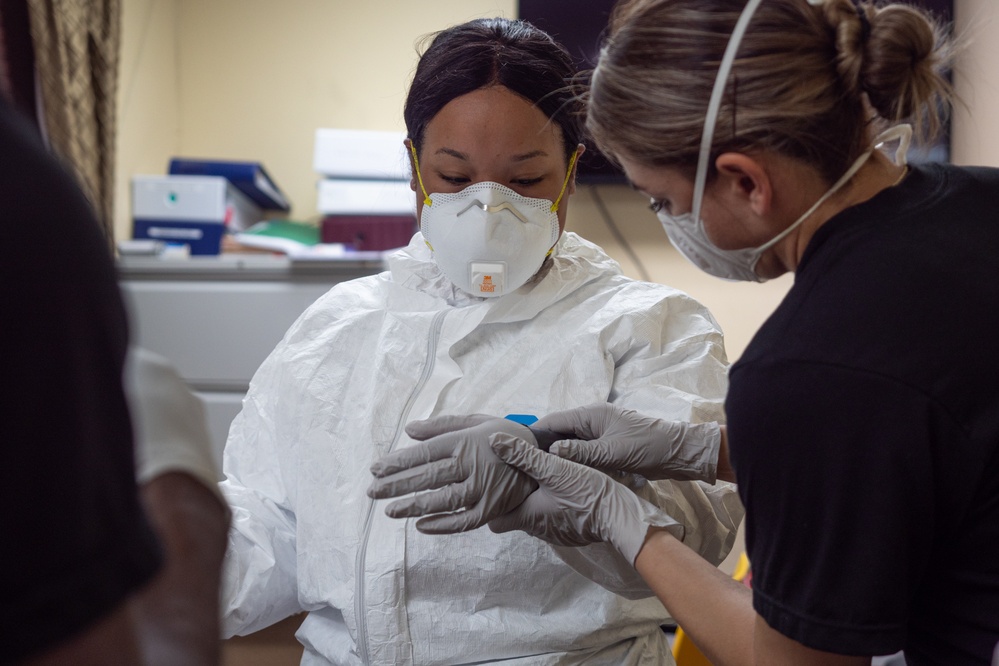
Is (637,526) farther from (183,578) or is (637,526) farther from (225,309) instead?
(225,309)

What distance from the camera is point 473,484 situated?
3.12ft

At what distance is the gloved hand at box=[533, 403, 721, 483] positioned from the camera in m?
1.01

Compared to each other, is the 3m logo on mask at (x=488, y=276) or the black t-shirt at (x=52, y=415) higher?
the black t-shirt at (x=52, y=415)

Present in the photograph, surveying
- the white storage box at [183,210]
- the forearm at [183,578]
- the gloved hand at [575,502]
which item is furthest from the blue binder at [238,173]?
the forearm at [183,578]

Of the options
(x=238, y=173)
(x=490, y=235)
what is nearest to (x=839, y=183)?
(x=490, y=235)

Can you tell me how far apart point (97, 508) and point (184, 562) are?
0.35 ft

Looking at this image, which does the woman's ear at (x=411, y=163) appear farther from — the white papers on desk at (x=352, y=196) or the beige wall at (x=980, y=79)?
the beige wall at (x=980, y=79)

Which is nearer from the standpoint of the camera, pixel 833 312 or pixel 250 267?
pixel 833 312

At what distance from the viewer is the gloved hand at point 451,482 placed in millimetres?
952

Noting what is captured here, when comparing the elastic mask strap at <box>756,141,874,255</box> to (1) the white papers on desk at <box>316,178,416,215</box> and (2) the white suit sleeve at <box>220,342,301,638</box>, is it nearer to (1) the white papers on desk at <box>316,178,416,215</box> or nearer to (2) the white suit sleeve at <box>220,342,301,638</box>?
(2) the white suit sleeve at <box>220,342,301,638</box>

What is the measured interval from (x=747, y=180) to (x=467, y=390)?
511 millimetres

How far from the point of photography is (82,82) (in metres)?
1.94

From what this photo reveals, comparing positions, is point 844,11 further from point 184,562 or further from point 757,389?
point 184,562

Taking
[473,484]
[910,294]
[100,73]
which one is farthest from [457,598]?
[100,73]
